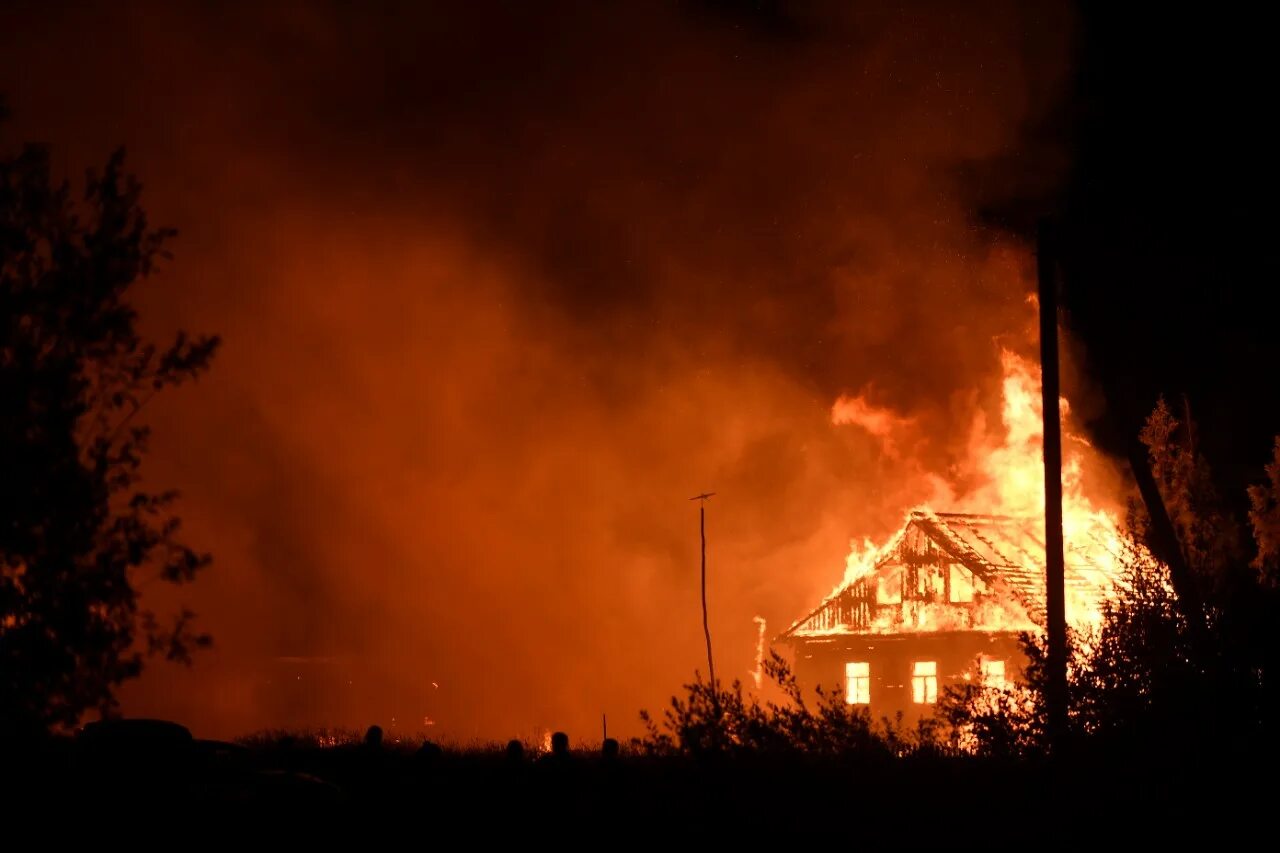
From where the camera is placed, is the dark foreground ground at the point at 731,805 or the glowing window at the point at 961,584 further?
the glowing window at the point at 961,584

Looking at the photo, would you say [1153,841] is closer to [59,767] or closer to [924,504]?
[59,767]

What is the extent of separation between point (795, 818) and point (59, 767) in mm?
8371

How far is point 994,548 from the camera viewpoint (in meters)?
37.9

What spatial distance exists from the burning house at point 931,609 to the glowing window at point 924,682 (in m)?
0.03

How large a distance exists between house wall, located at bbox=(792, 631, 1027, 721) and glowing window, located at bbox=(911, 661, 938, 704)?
119 mm

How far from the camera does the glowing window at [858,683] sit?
39.2 meters

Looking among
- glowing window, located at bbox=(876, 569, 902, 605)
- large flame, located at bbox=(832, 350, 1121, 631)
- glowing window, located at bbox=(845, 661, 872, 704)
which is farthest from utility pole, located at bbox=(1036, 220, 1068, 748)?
glowing window, located at bbox=(845, 661, 872, 704)

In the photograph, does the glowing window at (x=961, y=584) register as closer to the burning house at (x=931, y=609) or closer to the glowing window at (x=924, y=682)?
the burning house at (x=931, y=609)

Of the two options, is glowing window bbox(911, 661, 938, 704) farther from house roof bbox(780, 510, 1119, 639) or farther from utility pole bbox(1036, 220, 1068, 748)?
utility pole bbox(1036, 220, 1068, 748)

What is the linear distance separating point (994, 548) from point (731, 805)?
82.5ft

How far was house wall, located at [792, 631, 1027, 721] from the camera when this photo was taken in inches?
1385

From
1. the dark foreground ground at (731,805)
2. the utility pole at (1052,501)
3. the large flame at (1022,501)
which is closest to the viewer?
the dark foreground ground at (731,805)

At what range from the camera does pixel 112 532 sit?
1090 cm

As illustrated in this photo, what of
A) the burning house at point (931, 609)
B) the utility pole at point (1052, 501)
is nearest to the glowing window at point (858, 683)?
the burning house at point (931, 609)
